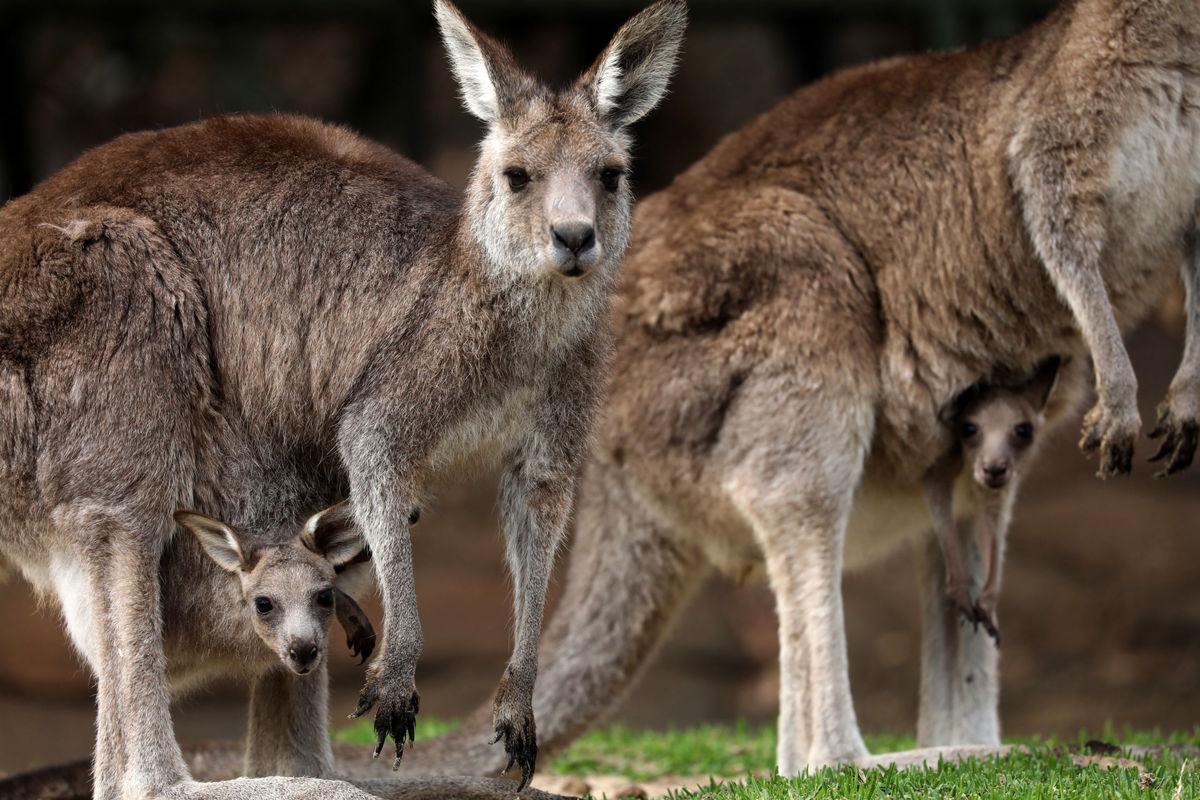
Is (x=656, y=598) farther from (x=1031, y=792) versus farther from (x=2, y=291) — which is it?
(x=2, y=291)

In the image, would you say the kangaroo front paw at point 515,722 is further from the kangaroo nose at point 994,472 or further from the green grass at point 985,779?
the kangaroo nose at point 994,472

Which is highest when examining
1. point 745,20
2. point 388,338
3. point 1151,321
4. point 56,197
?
point 745,20

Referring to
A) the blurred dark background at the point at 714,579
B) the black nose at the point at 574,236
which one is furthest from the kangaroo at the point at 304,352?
the blurred dark background at the point at 714,579

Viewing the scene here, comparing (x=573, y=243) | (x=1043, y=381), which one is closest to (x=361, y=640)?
(x=573, y=243)

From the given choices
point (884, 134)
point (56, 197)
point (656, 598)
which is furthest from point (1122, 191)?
point (56, 197)

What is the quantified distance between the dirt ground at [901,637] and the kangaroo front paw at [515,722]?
17.2 ft

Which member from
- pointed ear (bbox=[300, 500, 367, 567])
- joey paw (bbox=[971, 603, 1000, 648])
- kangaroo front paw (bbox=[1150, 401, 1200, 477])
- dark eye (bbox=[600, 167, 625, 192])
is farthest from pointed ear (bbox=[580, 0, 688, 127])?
joey paw (bbox=[971, 603, 1000, 648])

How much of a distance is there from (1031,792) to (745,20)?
312 inches

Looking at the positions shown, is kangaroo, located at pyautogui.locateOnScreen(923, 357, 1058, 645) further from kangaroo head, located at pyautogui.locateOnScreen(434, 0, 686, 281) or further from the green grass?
kangaroo head, located at pyautogui.locateOnScreen(434, 0, 686, 281)

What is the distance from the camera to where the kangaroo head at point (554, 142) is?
162 inches

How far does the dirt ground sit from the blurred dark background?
0.6 inches

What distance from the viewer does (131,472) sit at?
13.5 feet

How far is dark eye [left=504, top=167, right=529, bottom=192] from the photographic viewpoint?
4.21 metres

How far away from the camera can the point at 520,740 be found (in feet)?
13.9
